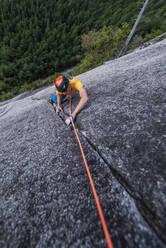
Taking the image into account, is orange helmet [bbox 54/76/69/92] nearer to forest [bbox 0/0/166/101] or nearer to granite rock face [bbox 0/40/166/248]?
granite rock face [bbox 0/40/166/248]

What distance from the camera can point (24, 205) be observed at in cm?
204

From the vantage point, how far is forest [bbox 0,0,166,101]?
122 ft

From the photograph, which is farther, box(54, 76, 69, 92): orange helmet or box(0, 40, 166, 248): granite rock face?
box(54, 76, 69, 92): orange helmet

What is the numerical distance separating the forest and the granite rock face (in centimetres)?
3255

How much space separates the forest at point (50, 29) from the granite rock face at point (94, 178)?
32.6m

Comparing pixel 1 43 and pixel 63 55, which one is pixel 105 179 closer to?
pixel 63 55

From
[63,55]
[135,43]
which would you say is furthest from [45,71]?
[135,43]

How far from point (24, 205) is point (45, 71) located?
47.3m

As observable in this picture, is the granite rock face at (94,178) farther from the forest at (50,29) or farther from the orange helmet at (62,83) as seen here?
the forest at (50,29)

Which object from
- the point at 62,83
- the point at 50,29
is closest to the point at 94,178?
the point at 62,83

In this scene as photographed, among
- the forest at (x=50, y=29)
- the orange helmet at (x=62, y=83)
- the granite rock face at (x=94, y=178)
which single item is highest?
the forest at (x=50, y=29)

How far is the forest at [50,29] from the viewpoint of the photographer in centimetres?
3712

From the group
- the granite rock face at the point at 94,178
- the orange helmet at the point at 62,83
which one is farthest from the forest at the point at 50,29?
the granite rock face at the point at 94,178

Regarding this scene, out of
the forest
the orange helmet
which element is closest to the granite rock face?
the orange helmet
